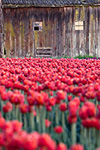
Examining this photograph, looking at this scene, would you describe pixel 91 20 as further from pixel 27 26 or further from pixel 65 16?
pixel 27 26

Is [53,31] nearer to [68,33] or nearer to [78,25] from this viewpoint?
[68,33]

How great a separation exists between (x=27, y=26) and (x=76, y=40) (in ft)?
11.4

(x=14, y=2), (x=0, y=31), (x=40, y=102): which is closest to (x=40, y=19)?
(x=14, y=2)

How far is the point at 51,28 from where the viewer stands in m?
16.3

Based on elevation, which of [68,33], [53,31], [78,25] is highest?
[78,25]

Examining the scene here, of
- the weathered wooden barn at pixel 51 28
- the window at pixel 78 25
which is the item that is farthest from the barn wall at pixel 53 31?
the window at pixel 78 25

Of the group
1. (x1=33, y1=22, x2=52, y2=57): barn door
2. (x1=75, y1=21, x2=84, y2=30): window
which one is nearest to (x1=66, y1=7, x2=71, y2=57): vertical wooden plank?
(x1=75, y1=21, x2=84, y2=30): window

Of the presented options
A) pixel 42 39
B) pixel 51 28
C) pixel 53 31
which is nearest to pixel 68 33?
pixel 53 31

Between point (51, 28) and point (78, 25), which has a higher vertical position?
point (78, 25)

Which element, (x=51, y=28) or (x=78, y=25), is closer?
(x=51, y=28)

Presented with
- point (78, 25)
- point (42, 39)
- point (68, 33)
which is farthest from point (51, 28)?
point (78, 25)

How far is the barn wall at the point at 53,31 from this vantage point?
16.2 metres

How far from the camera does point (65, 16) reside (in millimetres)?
16312

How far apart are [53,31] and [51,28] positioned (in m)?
0.24
